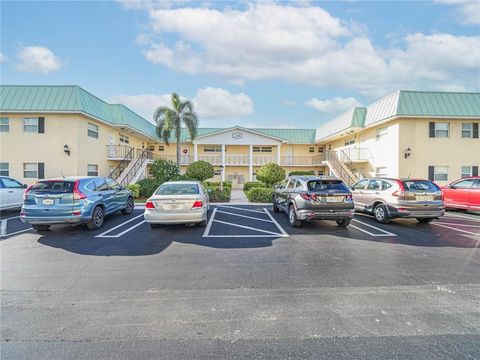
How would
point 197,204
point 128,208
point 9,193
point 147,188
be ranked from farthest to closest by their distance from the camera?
point 147,188
point 128,208
point 9,193
point 197,204

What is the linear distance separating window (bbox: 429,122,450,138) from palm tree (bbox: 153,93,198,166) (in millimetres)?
17799

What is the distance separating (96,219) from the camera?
8.22 m

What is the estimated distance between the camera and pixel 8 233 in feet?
25.7

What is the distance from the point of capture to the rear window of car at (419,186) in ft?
28.2

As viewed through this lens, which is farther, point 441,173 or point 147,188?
point 441,173

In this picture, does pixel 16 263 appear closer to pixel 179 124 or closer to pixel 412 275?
pixel 412 275

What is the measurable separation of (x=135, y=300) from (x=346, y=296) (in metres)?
3.12

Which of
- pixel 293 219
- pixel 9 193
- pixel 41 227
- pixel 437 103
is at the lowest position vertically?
pixel 41 227

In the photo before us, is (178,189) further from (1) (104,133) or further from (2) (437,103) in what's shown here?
(2) (437,103)

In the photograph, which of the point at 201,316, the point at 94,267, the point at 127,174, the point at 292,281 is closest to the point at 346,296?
the point at 292,281

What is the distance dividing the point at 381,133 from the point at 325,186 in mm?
13985

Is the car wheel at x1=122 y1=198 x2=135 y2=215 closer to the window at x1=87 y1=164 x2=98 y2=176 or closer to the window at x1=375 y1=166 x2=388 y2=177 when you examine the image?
the window at x1=87 y1=164 x2=98 y2=176

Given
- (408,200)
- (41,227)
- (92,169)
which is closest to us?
(41,227)

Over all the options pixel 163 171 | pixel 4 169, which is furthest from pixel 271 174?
pixel 4 169
